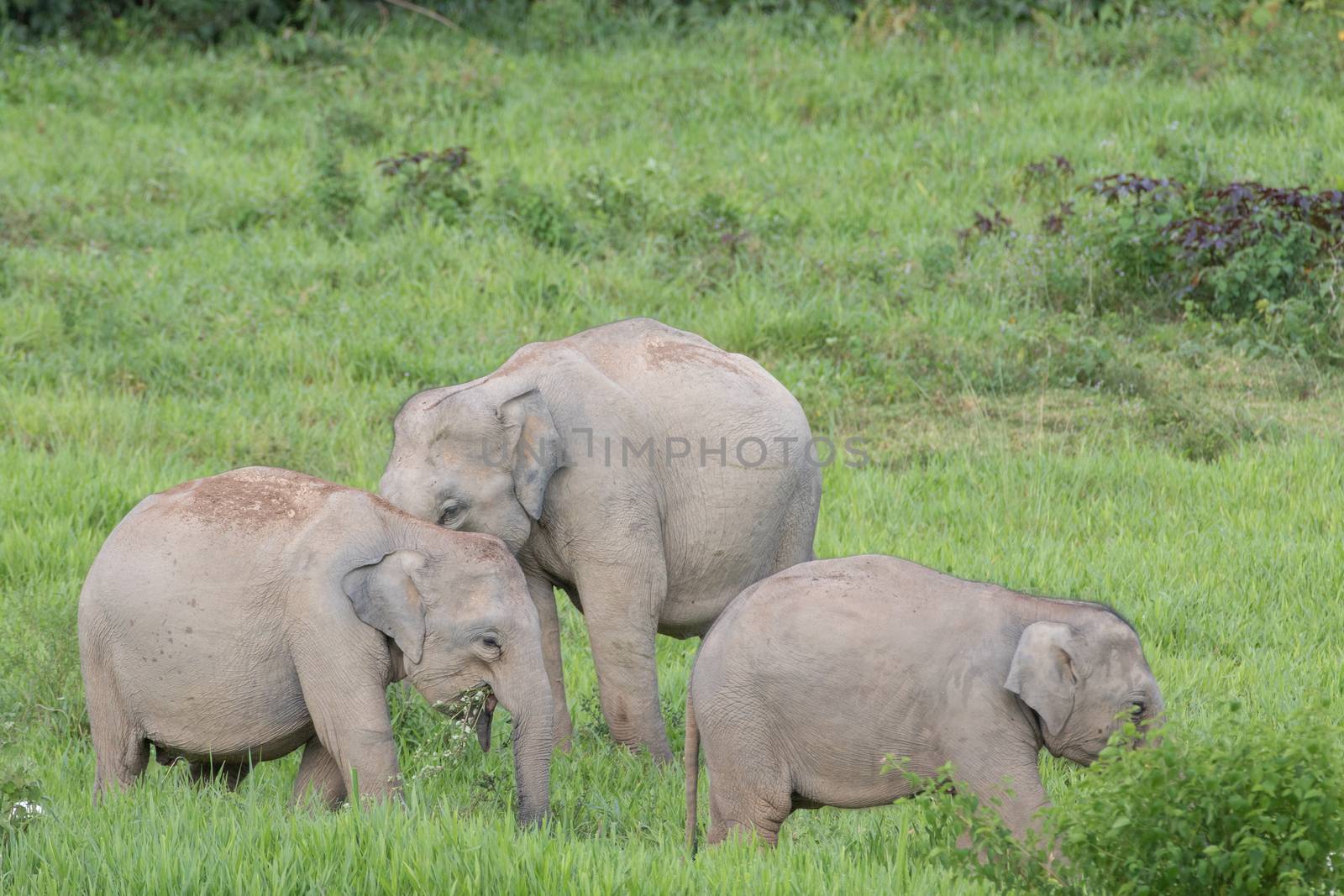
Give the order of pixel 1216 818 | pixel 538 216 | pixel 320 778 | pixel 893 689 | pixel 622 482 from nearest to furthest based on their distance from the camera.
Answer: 1. pixel 1216 818
2. pixel 893 689
3. pixel 320 778
4. pixel 622 482
5. pixel 538 216

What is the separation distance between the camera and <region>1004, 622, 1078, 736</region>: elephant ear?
4.42 m

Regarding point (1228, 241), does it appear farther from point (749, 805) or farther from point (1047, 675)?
point (749, 805)

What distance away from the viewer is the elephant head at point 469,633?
4762 millimetres

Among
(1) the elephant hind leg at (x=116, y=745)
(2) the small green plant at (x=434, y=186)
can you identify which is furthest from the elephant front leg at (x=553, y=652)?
(2) the small green plant at (x=434, y=186)

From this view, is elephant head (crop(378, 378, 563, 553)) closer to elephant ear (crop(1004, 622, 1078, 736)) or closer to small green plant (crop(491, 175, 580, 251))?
elephant ear (crop(1004, 622, 1078, 736))

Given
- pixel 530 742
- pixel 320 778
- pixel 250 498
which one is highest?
pixel 250 498

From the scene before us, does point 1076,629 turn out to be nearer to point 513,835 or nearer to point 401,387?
point 513,835

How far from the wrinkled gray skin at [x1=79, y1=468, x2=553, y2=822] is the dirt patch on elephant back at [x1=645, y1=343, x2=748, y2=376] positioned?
124 cm

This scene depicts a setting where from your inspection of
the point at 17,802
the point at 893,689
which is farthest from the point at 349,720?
the point at 893,689

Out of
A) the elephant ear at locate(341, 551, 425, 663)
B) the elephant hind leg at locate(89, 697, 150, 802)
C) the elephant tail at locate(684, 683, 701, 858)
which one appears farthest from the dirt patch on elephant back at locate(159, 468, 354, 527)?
the elephant tail at locate(684, 683, 701, 858)

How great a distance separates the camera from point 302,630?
15.6ft

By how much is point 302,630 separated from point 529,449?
105cm

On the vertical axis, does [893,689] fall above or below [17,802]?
above

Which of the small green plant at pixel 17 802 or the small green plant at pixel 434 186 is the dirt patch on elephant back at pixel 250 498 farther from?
the small green plant at pixel 434 186
